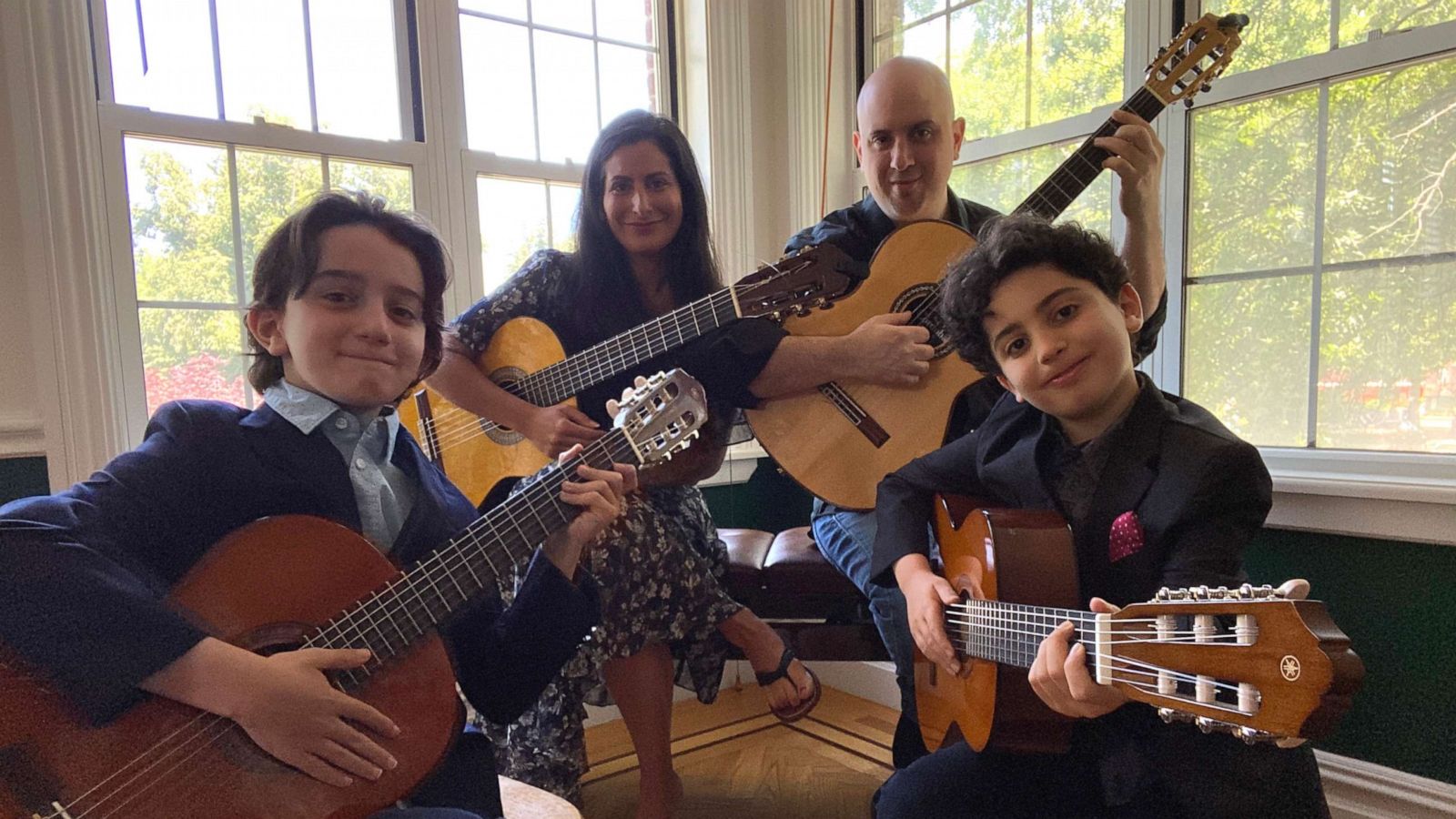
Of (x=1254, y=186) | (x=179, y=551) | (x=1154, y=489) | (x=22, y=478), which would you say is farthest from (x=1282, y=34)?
(x=22, y=478)

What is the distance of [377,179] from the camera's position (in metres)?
2.23

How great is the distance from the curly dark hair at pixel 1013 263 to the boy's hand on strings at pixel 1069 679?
44 centimetres

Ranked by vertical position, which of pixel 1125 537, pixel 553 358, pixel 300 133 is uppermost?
pixel 300 133

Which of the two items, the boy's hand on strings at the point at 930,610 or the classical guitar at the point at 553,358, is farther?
the classical guitar at the point at 553,358

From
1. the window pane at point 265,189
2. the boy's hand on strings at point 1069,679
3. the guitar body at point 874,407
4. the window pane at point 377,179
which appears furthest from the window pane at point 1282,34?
the window pane at point 265,189

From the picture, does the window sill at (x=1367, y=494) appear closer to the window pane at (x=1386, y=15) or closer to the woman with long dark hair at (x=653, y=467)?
the window pane at (x=1386, y=15)

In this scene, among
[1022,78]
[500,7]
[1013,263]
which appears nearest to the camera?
[1013,263]

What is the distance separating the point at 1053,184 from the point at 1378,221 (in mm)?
710

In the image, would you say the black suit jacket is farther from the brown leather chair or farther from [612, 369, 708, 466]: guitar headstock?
the brown leather chair

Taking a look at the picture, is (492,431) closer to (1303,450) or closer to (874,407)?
(874,407)

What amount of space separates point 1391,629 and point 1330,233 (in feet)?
2.60

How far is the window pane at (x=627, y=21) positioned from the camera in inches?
102

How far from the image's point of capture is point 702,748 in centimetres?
212

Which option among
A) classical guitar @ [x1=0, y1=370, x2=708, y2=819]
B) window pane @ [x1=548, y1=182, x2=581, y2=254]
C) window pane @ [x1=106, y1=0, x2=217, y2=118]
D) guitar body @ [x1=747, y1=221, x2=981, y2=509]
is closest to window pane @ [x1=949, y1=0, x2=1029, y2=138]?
guitar body @ [x1=747, y1=221, x2=981, y2=509]
